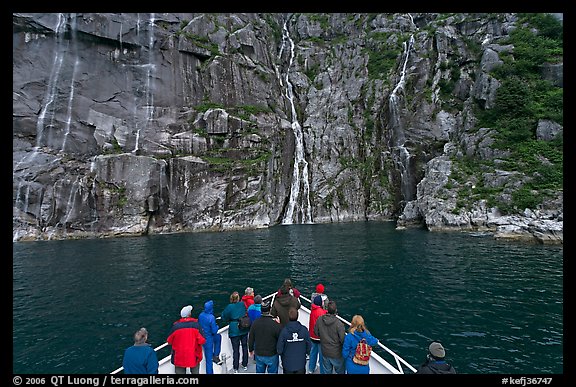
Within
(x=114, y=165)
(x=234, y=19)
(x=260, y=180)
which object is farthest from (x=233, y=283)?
(x=234, y=19)

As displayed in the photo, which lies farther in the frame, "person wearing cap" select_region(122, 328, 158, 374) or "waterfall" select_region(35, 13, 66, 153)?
"waterfall" select_region(35, 13, 66, 153)

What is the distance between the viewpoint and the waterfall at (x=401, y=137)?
5691 centimetres

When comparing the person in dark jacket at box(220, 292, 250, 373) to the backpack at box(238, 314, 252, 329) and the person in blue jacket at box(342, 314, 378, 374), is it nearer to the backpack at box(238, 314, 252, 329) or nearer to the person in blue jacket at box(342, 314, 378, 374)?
the backpack at box(238, 314, 252, 329)

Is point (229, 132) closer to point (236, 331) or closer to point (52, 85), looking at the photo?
point (52, 85)

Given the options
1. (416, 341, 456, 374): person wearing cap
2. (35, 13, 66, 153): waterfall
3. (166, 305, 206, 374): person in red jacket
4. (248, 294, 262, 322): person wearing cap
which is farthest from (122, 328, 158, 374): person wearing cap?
(35, 13, 66, 153): waterfall

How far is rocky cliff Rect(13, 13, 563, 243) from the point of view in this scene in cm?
4725

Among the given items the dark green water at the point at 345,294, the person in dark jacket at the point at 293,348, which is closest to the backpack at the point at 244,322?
the person in dark jacket at the point at 293,348

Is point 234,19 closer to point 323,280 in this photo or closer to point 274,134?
point 274,134

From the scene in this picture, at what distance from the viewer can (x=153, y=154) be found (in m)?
55.1

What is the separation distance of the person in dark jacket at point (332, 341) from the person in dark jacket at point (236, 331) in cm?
259

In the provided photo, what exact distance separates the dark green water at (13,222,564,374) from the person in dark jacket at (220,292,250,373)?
520 cm

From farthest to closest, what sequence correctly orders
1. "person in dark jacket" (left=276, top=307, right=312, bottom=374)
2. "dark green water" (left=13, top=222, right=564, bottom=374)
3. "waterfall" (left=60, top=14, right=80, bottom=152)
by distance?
1. "waterfall" (left=60, top=14, right=80, bottom=152)
2. "dark green water" (left=13, top=222, right=564, bottom=374)
3. "person in dark jacket" (left=276, top=307, right=312, bottom=374)

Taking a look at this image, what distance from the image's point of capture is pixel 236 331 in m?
7.96

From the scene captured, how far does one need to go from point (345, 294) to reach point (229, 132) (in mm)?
48392
